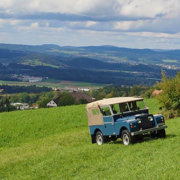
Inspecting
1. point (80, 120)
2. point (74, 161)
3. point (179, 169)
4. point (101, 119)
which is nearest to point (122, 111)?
point (101, 119)

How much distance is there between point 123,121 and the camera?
18.4 meters

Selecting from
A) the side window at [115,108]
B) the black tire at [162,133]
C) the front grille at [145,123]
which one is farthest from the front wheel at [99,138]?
the black tire at [162,133]

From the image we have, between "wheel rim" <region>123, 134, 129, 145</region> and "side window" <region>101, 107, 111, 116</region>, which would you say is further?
"side window" <region>101, 107, 111, 116</region>

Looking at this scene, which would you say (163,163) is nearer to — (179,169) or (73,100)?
(179,169)

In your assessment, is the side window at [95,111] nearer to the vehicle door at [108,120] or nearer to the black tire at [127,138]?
the vehicle door at [108,120]

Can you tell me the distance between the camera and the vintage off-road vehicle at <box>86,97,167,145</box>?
18.1m

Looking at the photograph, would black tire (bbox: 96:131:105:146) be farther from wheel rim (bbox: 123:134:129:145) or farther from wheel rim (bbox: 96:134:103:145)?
wheel rim (bbox: 123:134:129:145)

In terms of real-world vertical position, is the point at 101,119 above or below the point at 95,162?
above

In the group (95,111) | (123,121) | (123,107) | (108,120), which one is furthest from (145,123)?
(95,111)

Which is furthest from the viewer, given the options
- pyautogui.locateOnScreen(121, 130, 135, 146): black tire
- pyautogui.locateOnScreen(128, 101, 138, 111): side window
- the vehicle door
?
pyautogui.locateOnScreen(128, 101, 138, 111): side window

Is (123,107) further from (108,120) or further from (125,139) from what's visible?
(125,139)

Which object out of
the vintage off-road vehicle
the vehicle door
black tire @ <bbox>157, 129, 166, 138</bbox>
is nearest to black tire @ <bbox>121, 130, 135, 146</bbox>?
the vintage off-road vehicle

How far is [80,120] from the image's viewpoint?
40.5 m

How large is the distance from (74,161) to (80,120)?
2444cm
